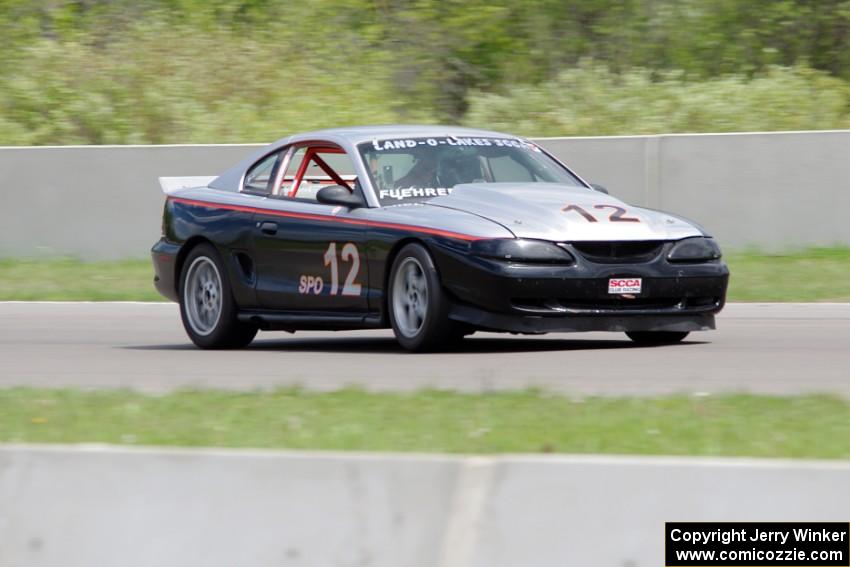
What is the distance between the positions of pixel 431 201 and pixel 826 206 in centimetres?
758

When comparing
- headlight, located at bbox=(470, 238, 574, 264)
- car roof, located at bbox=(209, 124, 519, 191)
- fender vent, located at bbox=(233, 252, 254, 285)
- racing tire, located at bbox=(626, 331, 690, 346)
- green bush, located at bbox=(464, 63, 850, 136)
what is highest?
car roof, located at bbox=(209, 124, 519, 191)

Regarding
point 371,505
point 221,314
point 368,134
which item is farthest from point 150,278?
point 371,505

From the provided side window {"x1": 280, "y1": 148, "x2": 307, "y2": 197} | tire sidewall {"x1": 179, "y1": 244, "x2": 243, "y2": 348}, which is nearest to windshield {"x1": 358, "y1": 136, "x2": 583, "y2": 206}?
side window {"x1": 280, "y1": 148, "x2": 307, "y2": 197}

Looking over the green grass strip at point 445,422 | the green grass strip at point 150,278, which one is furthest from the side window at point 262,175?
the green grass strip at point 150,278

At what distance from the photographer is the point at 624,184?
16828 mm

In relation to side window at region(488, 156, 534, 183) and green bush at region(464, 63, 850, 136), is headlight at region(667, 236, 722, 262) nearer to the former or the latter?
side window at region(488, 156, 534, 183)

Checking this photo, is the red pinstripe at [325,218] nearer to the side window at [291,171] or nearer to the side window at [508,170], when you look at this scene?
the side window at [291,171]

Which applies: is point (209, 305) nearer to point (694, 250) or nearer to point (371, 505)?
point (694, 250)

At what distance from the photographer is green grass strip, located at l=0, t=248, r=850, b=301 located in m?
14.2

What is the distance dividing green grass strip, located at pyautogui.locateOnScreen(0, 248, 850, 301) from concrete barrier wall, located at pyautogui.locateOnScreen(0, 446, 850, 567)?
31.5ft

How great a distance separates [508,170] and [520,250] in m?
1.46

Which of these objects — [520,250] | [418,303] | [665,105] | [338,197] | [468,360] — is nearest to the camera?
[520,250]

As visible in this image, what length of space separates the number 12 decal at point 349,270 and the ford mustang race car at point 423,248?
12 millimetres

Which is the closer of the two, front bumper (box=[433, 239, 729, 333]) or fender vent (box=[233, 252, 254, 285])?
front bumper (box=[433, 239, 729, 333])
